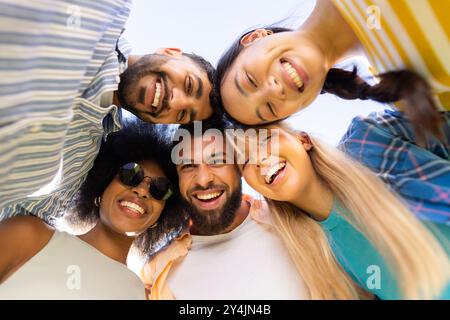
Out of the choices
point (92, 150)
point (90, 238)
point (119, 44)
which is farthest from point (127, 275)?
point (119, 44)

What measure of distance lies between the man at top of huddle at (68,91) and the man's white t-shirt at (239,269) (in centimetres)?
55

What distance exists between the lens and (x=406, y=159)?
1.45m

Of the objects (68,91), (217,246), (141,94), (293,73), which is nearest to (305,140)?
(293,73)

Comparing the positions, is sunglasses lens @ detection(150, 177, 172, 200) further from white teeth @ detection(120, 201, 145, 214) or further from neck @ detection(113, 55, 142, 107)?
neck @ detection(113, 55, 142, 107)

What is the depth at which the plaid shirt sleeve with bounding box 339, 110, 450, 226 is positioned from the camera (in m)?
1.38

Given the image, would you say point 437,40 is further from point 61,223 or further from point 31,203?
point 61,223

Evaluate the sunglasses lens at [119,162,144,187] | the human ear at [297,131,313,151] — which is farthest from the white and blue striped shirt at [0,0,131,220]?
the human ear at [297,131,313,151]

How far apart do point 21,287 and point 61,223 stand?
0.43 m

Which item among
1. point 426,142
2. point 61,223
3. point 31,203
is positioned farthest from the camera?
point 61,223

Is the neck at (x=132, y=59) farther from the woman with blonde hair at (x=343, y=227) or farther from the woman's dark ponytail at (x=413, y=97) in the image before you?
the woman's dark ponytail at (x=413, y=97)

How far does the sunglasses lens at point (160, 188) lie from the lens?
70.3 inches

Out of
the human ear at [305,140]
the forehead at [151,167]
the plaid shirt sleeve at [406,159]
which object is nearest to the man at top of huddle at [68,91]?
the forehead at [151,167]

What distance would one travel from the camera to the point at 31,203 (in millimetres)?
1560

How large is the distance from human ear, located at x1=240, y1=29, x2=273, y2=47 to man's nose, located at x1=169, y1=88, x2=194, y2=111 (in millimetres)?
304
